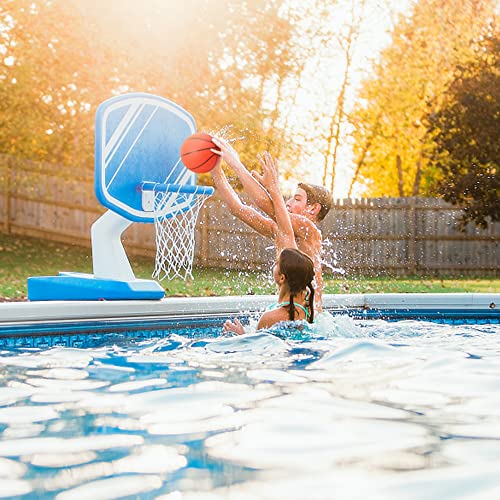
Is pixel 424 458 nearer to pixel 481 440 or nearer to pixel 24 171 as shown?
pixel 481 440

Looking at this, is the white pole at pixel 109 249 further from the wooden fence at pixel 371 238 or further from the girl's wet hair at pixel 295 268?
the wooden fence at pixel 371 238

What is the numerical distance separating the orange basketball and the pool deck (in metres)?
1.36

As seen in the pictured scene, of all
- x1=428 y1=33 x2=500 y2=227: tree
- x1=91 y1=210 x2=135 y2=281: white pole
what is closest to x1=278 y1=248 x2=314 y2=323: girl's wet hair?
x1=91 y1=210 x2=135 y2=281: white pole

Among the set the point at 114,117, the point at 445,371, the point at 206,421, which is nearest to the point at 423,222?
the point at 114,117

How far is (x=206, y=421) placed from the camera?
3150 millimetres

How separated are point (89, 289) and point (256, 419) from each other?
3830mm

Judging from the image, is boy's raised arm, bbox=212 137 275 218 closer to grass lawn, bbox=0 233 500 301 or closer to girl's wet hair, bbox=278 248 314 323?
girl's wet hair, bbox=278 248 314 323

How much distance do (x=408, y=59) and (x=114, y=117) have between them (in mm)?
19091

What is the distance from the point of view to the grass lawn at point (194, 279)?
1141 cm

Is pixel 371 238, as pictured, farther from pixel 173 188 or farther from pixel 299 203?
pixel 299 203

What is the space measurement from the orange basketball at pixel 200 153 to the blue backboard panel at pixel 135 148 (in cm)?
111

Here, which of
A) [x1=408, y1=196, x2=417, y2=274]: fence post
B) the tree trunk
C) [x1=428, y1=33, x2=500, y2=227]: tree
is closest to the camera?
[x1=428, y1=33, x2=500, y2=227]: tree

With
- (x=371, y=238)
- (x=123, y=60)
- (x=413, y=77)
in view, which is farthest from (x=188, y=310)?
(x=413, y=77)

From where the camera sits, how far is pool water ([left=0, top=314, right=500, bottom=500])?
2.36 metres
